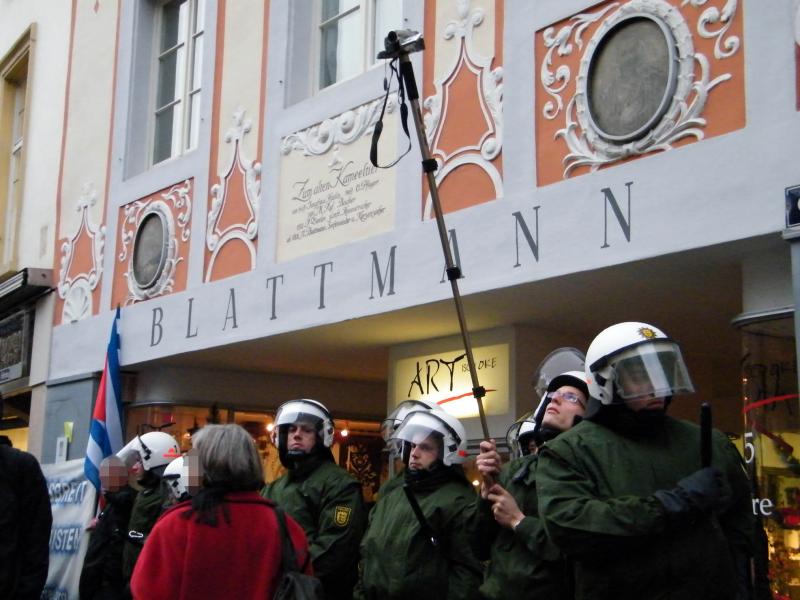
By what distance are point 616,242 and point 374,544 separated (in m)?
2.27

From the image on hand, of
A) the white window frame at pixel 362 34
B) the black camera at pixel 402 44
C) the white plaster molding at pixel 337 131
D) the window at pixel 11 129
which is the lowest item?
the black camera at pixel 402 44

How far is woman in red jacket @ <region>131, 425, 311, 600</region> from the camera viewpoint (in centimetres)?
449

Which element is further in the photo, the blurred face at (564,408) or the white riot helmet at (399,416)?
the white riot helmet at (399,416)

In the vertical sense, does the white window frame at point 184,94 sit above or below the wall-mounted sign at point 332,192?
above

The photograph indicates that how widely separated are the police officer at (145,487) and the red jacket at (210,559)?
330cm

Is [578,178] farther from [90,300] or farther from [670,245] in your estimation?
[90,300]

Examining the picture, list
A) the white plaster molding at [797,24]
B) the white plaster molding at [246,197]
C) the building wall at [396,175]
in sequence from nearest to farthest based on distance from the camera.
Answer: the white plaster molding at [797,24] < the building wall at [396,175] < the white plaster molding at [246,197]

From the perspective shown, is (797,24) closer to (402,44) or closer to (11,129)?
(402,44)

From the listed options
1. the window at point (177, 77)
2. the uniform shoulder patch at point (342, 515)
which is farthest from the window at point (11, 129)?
the uniform shoulder patch at point (342, 515)

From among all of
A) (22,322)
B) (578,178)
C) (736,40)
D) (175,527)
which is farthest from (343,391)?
(175,527)

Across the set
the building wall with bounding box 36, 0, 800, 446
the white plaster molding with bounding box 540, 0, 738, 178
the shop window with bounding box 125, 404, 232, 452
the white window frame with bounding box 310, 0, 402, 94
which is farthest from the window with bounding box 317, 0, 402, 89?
the shop window with bounding box 125, 404, 232, 452

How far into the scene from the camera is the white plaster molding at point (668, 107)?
6969 mm

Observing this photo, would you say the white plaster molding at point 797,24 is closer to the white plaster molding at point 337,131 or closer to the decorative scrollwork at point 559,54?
the decorative scrollwork at point 559,54

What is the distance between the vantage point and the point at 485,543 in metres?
5.44
